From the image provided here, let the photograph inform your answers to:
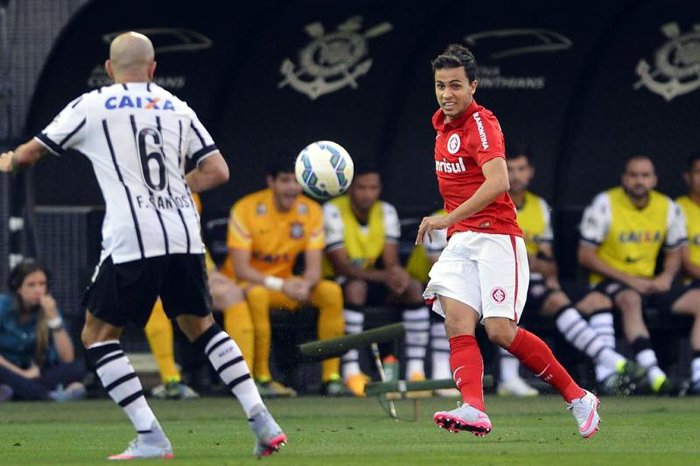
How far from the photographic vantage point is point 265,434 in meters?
7.16

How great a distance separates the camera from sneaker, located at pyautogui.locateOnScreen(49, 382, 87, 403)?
473 inches

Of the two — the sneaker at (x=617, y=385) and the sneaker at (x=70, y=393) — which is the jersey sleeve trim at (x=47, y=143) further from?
the sneaker at (x=617, y=385)

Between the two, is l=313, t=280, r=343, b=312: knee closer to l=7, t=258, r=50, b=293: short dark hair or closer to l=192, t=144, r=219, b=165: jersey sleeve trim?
l=7, t=258, r=50, b=293: short dark hair

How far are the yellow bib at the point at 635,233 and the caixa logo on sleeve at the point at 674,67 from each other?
4.24ft

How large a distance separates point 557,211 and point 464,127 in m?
5.44

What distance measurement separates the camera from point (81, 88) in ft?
→ 41.4

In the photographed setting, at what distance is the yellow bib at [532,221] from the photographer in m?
12.5

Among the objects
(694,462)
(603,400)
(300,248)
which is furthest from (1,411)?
(694,462)

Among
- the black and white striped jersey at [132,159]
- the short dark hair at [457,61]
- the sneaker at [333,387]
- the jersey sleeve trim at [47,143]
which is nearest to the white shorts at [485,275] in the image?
the short dark hair at [457,61]

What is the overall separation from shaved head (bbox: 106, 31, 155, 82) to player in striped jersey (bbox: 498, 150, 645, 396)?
5142 millimetres

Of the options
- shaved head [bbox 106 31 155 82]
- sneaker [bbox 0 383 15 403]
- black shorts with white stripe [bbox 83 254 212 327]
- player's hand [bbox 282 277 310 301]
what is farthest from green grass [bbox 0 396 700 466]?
shaved head [bbox 106 31 155 82]

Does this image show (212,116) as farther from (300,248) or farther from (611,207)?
(611,207)

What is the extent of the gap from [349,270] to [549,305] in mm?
1448

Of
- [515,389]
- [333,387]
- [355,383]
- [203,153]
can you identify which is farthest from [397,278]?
[203,153]
